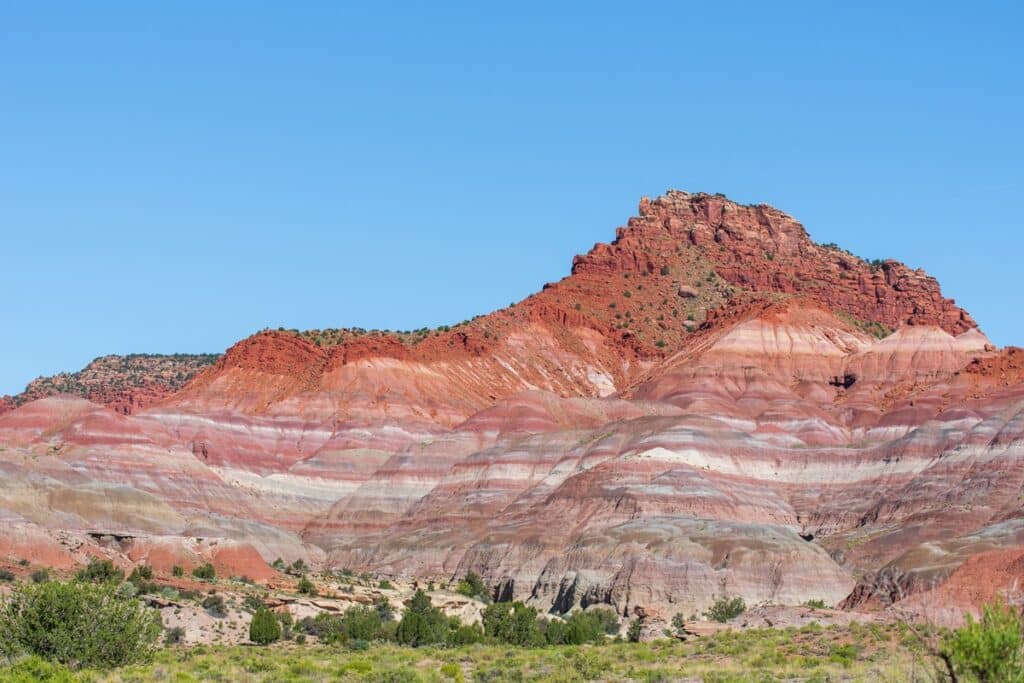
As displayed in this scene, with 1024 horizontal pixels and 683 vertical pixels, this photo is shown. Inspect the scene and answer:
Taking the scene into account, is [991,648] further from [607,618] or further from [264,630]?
[607,618]

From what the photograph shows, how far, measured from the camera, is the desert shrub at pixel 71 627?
2164 inches

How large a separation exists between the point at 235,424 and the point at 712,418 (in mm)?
50370

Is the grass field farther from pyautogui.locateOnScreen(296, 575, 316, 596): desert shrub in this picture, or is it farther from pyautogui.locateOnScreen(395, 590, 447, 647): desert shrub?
pyautogui.locateOnScreen(296, 575, 316, 596): desert shrub

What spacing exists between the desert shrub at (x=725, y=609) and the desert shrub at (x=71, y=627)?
47.0 m

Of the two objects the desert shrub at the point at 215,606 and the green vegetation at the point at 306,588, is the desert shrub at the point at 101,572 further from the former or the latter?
the green vegetation at the point at 306,588

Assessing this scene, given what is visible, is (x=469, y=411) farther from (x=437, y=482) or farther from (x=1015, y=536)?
(x=1015, y=536)

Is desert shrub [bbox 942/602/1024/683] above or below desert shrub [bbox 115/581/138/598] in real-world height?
above

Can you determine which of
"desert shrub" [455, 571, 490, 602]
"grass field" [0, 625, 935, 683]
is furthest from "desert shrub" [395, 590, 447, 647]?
"desert shrub" [455, 571, 490, 602]

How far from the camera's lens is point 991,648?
113ft

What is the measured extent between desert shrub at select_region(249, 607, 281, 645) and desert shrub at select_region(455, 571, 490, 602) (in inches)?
1432

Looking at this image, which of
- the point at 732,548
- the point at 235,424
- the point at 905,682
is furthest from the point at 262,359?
the point at 905,682

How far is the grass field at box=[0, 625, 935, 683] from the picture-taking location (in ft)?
174

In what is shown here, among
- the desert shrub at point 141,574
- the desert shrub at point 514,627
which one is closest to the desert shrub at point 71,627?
the desert shrub at point 514,627

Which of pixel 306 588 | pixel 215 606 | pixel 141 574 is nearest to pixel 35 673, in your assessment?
pixel 215 606
